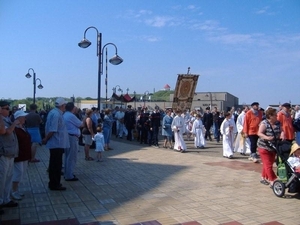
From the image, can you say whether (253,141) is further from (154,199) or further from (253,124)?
(154,199)

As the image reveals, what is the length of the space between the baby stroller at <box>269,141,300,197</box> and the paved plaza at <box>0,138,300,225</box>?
194 millimetres

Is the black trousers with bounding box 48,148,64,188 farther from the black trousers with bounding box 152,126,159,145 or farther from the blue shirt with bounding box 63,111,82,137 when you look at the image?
the black trousers with bounding box 152,126,159,145

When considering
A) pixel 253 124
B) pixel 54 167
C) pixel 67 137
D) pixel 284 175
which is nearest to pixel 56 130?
pixel 67 137

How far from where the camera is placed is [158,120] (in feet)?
55.2

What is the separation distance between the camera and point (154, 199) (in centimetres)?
622

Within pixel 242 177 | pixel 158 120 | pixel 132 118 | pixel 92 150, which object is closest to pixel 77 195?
pixel 242 177

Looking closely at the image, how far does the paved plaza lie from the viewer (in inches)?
200

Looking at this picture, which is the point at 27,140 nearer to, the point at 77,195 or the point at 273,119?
the point at 77,195

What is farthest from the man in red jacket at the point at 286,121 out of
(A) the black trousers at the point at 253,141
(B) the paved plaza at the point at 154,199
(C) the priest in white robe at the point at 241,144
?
(C) the priest in white robe at the point at 241,144

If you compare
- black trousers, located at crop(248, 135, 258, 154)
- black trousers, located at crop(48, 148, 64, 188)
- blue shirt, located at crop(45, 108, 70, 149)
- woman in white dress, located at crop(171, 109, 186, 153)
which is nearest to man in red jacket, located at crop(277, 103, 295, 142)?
black trousers, located at crop(248, 135, 258, 154)

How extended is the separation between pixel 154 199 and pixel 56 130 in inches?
98.4

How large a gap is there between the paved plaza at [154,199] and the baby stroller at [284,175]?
0.64 feet

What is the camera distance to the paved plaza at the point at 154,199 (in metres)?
5.08

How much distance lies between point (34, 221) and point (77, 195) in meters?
1.58
